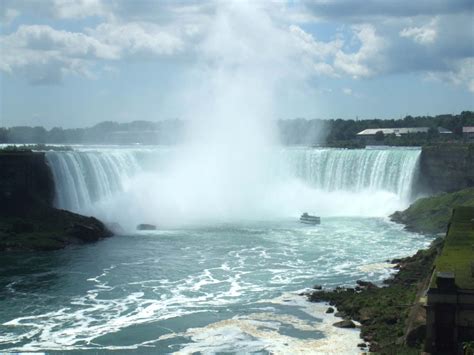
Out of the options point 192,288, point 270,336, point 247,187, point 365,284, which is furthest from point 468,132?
point 270,336

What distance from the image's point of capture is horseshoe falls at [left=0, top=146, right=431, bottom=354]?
18547 mm

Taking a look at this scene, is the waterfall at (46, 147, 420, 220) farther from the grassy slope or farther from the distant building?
the distant building

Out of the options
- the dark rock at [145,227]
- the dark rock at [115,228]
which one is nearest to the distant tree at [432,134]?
the dark rock at [145,227]

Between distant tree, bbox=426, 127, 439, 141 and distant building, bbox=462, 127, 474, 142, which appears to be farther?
distant building, bbox=462, 127, 474, 142

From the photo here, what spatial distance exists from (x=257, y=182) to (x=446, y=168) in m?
13.2

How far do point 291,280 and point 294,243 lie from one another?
25.1 ft

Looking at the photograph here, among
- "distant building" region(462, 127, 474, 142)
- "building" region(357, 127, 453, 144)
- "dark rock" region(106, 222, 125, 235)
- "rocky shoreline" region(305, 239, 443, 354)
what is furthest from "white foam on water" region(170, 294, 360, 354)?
"building" region(357, 127, 453, 144)

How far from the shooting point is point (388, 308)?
19.5 meters

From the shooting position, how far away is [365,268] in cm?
2633

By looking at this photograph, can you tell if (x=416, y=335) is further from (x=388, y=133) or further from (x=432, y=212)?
(x=388, y=133)

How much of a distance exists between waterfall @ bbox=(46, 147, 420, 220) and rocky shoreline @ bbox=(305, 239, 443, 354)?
61.0 ft

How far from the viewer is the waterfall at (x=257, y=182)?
132 ft

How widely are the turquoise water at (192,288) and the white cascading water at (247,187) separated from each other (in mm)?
5340

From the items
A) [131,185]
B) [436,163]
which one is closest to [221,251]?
[131,185]
